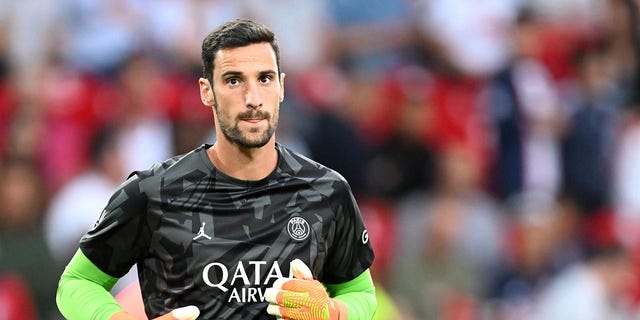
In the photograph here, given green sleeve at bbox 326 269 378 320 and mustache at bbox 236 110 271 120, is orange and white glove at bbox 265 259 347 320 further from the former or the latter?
mustache at bbox 236 110 271 120

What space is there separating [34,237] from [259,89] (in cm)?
468

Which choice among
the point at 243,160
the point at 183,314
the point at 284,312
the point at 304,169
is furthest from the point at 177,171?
the point at 284,312

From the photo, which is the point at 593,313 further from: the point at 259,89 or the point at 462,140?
the point at 259,89

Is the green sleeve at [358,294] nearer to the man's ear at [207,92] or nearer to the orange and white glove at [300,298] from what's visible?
the orange and white glove at [300,298]

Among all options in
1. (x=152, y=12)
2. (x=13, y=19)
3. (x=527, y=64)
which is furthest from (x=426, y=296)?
(x=13, y=19)

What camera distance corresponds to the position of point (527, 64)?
1005 cm

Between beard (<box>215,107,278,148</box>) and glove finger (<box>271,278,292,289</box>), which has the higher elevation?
beard (<box>215,107,278,148</box>)

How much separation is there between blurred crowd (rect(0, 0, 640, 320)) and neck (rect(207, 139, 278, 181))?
13.3 ft

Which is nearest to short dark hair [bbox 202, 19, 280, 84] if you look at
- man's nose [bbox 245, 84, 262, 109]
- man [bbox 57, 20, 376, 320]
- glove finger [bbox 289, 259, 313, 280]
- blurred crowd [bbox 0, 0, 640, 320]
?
man [bbox 57, 20, 376, 320]

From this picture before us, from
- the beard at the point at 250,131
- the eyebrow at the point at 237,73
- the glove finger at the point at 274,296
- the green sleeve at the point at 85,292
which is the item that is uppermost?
the eyebrow at the point at 237,73

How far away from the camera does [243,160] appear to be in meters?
4.48

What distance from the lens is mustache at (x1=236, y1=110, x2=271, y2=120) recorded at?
4301 millimetres

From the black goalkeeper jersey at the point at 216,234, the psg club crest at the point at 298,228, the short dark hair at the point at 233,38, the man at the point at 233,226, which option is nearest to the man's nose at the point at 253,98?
the man at the point at 233,226

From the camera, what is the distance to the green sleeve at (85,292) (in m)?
4.36
